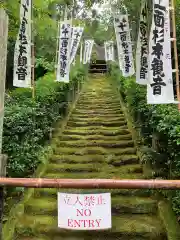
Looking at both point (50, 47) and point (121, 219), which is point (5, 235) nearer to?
point (121, 219)

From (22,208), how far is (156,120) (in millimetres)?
2927

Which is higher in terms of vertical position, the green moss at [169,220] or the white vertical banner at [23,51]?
the white vertical banner at [23,51]

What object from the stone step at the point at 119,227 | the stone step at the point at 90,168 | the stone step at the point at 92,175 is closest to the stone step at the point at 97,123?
the stone step at the point at 90,168

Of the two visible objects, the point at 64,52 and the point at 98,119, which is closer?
the point at 98,119

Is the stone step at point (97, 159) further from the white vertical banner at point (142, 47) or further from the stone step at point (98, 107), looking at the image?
the stone step at point (98, 107)

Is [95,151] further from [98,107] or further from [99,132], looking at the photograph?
[98,107]

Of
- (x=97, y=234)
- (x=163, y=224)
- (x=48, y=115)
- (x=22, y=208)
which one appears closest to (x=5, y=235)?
(x=22, y=208)

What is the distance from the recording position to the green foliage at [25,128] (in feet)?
19.5

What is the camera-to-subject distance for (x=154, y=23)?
625 cm

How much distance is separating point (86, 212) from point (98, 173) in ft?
12.9

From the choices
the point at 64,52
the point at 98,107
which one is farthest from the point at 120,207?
the point at 98,107

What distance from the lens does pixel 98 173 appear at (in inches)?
280

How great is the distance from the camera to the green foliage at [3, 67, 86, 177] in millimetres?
5938

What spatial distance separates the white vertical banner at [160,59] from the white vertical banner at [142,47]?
6.88 feet
